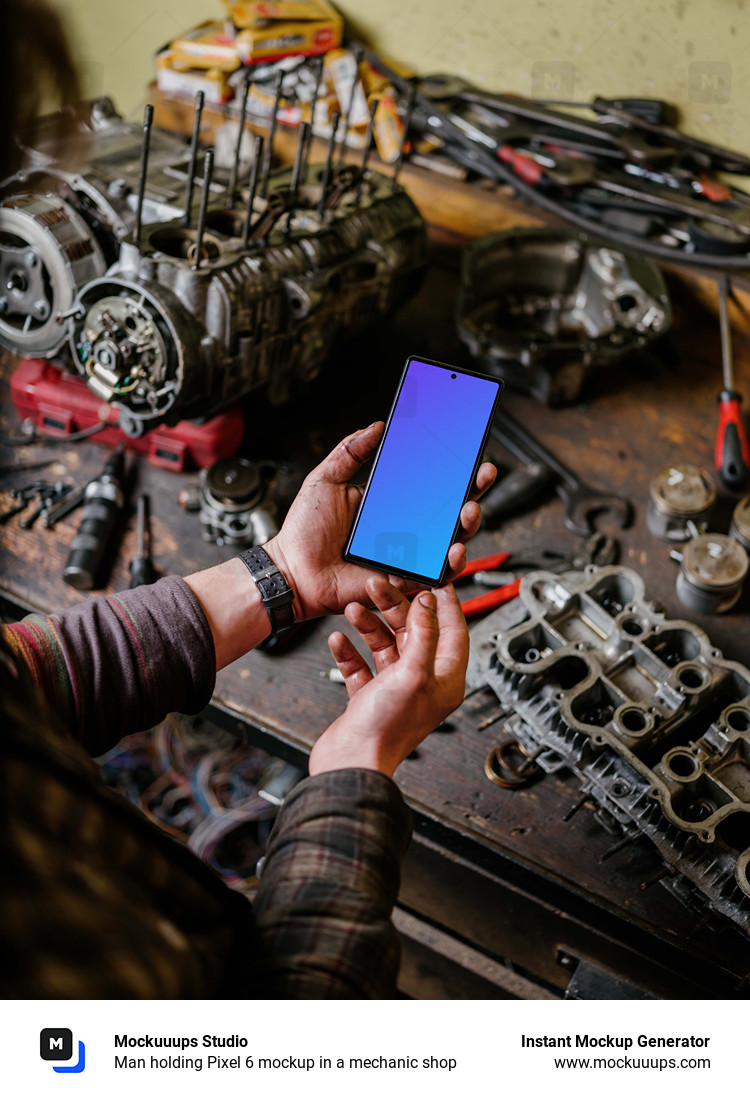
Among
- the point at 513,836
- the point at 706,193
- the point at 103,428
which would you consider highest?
the point at 706,193

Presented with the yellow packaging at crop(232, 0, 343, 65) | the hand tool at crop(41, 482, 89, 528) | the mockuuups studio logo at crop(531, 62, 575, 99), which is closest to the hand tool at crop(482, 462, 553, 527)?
the hand tool at crop(41, 482, 89, 528)

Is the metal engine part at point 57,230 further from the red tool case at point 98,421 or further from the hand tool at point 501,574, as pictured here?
the hand tool at point 501,574

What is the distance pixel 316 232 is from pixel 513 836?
0.93 m

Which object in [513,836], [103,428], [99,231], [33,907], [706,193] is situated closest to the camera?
[33,907]

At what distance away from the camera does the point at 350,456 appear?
0.95 meters

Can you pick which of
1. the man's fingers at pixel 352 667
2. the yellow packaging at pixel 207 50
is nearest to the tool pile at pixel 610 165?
the yellow packaging at pixel 207 50

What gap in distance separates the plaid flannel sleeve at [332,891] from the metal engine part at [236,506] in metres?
0.59

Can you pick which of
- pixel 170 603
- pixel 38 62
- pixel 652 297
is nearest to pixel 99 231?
pixel 170 603

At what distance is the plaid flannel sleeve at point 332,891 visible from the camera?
2.29ft

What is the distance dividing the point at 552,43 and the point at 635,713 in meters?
1.48

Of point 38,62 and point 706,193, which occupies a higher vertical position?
point 38,62

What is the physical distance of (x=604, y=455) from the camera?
5.09 feet
